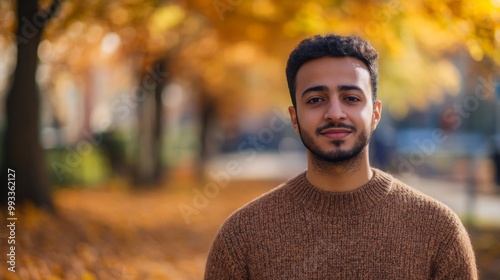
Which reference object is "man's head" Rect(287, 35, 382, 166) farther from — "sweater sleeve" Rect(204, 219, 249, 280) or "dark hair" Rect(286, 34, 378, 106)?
"sweater sleeve" Rect(204, 219, 249, 280)

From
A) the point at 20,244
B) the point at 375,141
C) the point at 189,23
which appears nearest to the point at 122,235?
the point at 20,244

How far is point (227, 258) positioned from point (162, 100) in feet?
61.5

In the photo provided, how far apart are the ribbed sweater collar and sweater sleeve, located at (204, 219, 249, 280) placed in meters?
0.30

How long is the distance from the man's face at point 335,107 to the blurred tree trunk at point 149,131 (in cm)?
1706

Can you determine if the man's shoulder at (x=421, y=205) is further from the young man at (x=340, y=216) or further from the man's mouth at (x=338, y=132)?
the man's mouth at (x=338, y=132)

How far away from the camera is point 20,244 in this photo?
306 inches

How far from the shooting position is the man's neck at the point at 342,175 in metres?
2.75

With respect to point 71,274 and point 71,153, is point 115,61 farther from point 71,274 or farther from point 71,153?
point 71,274

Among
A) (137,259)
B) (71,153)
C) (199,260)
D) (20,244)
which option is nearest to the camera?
(20,244)

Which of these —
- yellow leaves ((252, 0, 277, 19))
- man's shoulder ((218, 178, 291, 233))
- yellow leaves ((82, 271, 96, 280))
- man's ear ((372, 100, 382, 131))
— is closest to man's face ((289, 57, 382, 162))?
man's ear ((372, 100, 382, 131))

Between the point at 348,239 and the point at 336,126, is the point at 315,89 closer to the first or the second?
the point at 336,126

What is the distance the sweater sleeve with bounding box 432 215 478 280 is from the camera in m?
2.61

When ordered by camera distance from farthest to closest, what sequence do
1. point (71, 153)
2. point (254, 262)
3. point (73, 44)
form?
point (71, 153) → point (73, 44) → point (254, 262)

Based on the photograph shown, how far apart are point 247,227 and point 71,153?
54.4 ft
